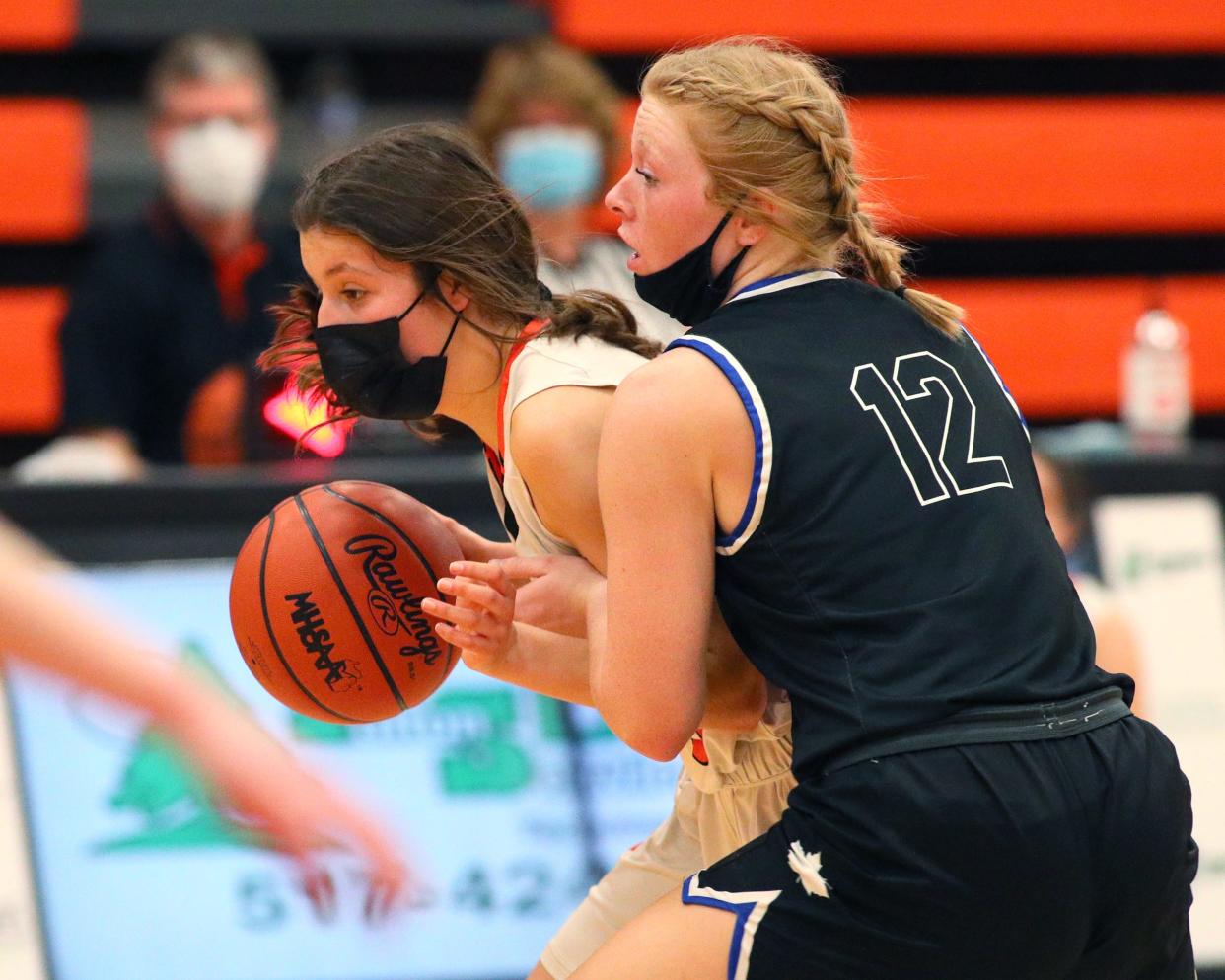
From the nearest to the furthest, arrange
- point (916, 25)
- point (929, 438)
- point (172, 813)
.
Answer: point (929, 438) < point (172, 813) < point (916, 25)

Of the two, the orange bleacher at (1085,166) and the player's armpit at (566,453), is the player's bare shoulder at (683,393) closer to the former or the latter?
the player's armpit at (566,453)

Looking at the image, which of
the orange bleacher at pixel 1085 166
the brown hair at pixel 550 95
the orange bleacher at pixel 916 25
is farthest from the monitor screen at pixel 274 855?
the orange bleacher at pixel 1085 166

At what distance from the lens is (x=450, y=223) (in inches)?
105

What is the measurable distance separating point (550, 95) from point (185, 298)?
144 centimetres

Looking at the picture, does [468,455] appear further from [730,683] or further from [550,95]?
[730,683]

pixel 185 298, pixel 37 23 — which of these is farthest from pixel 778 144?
pixel 37 23

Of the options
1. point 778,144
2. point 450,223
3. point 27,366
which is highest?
point 778,144

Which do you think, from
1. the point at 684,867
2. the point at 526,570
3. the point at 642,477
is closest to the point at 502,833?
the point at 684,867

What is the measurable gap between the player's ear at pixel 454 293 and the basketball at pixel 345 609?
1.20ft

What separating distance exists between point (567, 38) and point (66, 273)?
2422mm

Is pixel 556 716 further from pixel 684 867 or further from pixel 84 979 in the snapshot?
pixel 684 867

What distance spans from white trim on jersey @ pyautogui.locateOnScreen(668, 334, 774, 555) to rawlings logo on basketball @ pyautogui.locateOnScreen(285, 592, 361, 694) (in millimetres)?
857

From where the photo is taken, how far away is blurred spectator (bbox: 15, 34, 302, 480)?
5410 millimetres

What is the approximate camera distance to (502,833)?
4.38 m
